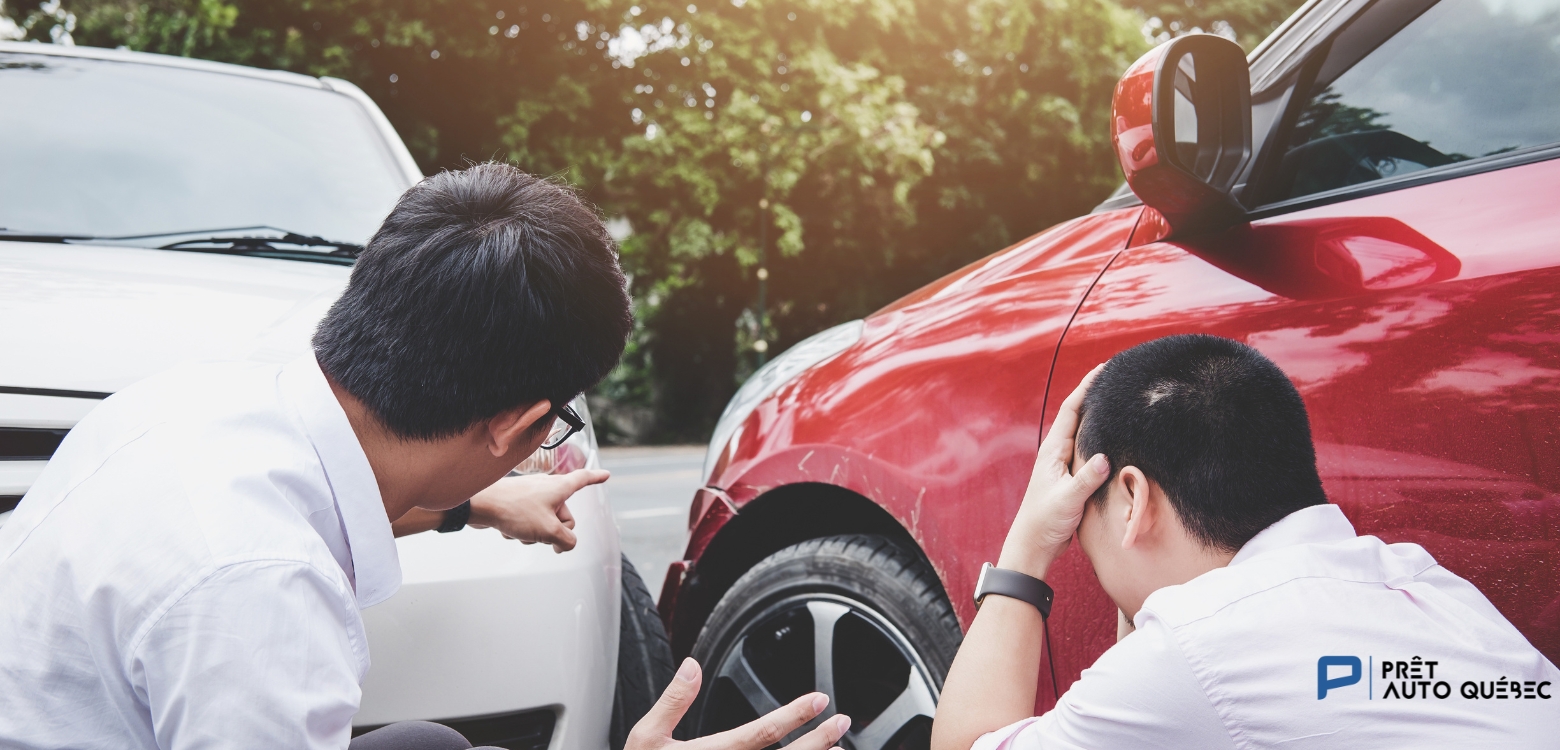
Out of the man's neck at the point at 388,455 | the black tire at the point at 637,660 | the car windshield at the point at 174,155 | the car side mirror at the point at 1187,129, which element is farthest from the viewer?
the car windshield at the point at 174,155

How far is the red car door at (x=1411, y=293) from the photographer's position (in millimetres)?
1310

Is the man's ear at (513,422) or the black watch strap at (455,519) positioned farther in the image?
the black watch strap at (455,519)

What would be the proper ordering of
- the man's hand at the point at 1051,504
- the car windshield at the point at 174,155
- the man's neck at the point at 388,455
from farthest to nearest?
the car windshield at the point at 174,155
the man's hand at the point at 1051,504
the man's neck at the point at 388,455

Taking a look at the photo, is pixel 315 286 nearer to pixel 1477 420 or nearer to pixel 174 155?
pixel 174 155

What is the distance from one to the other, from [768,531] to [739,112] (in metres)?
13.4

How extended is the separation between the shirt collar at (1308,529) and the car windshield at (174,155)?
2111mm

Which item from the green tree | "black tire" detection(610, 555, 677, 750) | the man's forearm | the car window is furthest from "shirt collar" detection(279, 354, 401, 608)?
the green tree

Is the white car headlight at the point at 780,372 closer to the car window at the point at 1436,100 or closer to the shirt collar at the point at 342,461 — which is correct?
the car window at the point at 1436,100

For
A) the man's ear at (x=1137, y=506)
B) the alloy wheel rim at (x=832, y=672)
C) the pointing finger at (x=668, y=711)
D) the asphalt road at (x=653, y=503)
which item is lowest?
the asphalt road at (x=653, y=503)

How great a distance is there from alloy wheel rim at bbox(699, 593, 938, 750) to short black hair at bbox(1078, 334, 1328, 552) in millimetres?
689

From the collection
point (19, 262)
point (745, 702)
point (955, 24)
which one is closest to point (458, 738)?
point (745, 702)

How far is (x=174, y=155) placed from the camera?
2656 mm

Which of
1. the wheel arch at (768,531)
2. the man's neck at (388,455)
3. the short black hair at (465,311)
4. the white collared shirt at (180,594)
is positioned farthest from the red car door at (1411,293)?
the white collared shirt at (180,594)

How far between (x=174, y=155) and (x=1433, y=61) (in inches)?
104
